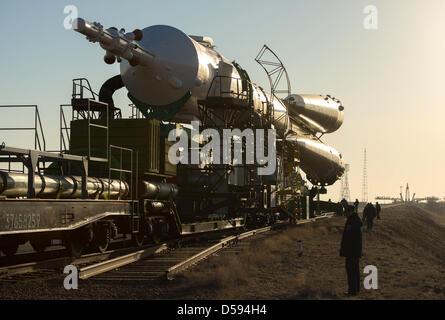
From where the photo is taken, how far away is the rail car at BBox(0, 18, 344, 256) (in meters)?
12.4

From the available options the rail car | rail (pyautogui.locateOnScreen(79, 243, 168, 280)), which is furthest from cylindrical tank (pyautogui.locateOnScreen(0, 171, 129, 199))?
rail (pyautogui.locateOnScreen(79, 243, 168, 280))

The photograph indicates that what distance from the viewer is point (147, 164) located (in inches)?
708

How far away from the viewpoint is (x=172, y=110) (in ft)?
71.1

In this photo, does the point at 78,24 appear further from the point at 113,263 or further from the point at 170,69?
the point at 170,69

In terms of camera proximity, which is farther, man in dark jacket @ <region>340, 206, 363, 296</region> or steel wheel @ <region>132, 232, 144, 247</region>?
steel wheel @ <region>132, 232, 144, 247</region>

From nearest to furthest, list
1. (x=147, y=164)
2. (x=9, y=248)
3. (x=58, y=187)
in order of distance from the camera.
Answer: (x=58, y=187) → (x=9, y=248) → (x=147, y=164)

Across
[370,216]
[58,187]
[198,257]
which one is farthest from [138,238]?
[370,216]

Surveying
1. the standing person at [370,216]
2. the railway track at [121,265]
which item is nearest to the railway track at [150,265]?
the railway track at [121,265]

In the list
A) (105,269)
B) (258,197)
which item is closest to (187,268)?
(105,269)

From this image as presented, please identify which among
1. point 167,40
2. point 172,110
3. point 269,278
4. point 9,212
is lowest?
point 269,278

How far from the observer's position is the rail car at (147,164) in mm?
12445

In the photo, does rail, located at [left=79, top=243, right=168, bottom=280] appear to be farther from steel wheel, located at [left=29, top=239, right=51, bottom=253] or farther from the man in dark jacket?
the man in dark jacket

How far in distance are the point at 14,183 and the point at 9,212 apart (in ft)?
2.91
